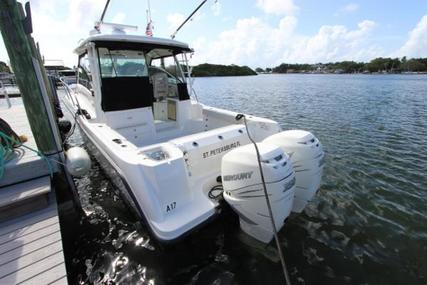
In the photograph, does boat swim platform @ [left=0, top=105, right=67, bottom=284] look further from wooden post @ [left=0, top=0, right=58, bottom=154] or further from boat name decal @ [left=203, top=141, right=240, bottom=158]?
boat name decal @ [left=203, top=141, right=240, bottom=158]

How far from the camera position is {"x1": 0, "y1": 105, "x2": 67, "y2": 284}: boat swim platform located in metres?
1.82

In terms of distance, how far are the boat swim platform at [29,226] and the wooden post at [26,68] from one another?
0.28m

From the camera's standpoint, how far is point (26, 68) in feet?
8.84

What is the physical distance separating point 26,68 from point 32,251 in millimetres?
1963

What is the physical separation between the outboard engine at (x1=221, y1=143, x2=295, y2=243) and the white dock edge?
1557mm

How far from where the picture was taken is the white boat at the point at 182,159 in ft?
7.37

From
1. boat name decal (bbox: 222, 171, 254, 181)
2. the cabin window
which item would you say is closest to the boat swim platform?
boat name decal (bbox: 222, 171, 254, 181)

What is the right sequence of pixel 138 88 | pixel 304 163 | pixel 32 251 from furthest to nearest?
pixel 138 88, pixel 304 163, pixel 32 251

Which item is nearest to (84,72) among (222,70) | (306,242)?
(306,242)

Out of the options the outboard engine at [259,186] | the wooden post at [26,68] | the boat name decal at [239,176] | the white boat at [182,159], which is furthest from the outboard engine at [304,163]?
the wooden post at [26,68]

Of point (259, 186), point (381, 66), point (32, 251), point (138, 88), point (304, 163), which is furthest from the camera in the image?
point (381, 66)

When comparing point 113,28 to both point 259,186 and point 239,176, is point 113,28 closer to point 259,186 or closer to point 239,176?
point 239,176

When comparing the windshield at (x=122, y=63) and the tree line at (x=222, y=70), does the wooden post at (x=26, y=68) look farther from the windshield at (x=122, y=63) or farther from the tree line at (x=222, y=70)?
the tree line at (x=222, y=70)

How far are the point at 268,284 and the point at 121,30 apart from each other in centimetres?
428
